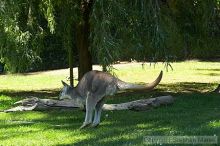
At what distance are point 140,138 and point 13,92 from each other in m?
11.4

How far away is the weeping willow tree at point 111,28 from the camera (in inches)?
465

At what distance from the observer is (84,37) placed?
16.6m

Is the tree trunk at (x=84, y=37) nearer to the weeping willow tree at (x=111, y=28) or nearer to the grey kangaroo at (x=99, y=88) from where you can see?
the weeping willow tree at (x=111, y=28)

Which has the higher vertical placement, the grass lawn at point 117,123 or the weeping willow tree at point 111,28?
the weeping willow tree at point 111,28

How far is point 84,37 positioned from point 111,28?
4578mm

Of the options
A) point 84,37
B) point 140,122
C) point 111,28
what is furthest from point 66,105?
point 84,37

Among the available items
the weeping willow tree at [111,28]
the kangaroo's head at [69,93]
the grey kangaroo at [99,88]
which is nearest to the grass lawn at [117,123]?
the grey kangaroo at [99,88]

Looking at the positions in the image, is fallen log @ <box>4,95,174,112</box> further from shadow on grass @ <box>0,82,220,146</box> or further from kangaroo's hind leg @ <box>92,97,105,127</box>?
kangaroo's hind leg @ <box>92,97,105,127</box>

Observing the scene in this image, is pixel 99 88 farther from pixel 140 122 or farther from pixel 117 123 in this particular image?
pixel 140 122

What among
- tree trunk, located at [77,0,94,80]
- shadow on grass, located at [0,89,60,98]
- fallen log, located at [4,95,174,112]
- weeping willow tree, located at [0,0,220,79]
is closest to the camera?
weeping willow tree, located at [0,0,220,79]

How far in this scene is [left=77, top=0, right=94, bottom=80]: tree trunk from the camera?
1582cm

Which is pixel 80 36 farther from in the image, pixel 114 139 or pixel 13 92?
pixel 114 139

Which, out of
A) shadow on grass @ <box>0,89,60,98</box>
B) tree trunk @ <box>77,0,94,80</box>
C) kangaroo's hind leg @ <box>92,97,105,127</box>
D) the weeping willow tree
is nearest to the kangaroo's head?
kangaroo's hind leg @ <box>92,97,105,127</box>

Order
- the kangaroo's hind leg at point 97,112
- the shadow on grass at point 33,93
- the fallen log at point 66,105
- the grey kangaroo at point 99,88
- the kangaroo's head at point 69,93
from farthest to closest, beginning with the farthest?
the shadow on grass at point 33,93 < the fallen log at point 66,105 < the kangaroo's head at point 69,93 < the kangaroo's hind leg at point 97,112 < the grey kangaroo at point 99,88
